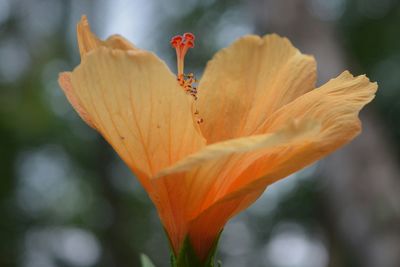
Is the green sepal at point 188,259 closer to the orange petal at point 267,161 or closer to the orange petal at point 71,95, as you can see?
the orange petal at point 267,161

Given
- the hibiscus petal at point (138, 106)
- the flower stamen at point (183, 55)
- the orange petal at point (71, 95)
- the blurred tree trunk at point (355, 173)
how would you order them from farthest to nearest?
1. the blurred tree trunk at point (355, 173)
2. the flower stamen at point (183, 55)
3. the orange petal at point (71, 95)
4. the hibiscus petal at point (138, 106)

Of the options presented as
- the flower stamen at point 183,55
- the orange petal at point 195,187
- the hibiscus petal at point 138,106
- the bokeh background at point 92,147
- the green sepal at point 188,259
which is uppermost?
the bokeh background at point 92,147

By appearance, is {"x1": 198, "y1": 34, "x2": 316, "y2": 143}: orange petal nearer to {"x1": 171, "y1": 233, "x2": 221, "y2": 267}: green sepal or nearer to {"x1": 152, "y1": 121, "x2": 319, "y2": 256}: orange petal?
{"x1": 152, "y1": 121, "x2": 319, "y2": 256}: orange petal

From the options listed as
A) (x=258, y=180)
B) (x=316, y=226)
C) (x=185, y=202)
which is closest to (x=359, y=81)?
(x=258, y=180)

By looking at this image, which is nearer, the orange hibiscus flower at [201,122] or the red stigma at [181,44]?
the orange hibiscus flower at [201,122]

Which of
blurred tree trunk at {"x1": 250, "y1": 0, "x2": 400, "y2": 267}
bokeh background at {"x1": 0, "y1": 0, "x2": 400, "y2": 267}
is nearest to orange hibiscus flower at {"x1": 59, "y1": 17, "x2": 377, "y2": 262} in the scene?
blurred tree trunk at {"x1": 250, "y1": 0, "x2": 400, "y2": 267}

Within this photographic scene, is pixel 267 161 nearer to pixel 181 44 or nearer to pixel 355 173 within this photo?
Result: pixel 181 44

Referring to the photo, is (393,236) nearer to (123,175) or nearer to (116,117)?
(116,117)

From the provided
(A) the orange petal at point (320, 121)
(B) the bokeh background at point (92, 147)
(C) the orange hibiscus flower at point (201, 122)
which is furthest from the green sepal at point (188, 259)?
(B) the bokeh background at point (92, 147)

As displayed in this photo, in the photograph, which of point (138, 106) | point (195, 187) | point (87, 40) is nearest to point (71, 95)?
point (87, 40)
